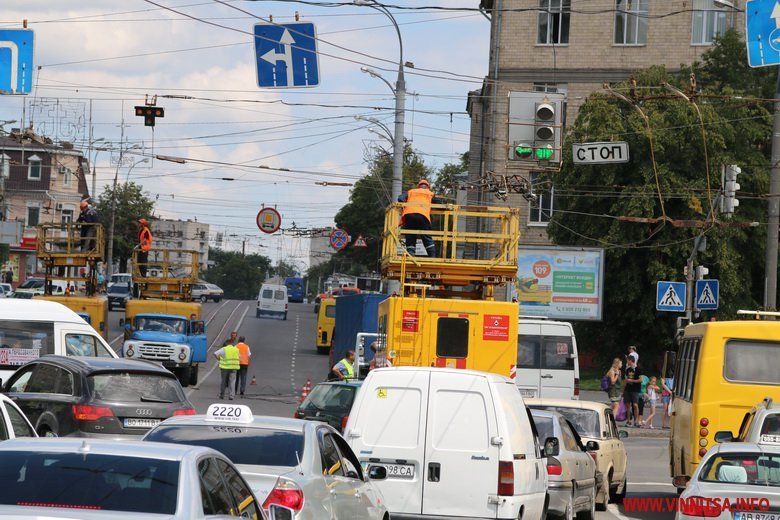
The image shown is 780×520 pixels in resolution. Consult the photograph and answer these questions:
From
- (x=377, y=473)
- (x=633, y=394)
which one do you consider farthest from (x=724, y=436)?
(x=633, y=394)

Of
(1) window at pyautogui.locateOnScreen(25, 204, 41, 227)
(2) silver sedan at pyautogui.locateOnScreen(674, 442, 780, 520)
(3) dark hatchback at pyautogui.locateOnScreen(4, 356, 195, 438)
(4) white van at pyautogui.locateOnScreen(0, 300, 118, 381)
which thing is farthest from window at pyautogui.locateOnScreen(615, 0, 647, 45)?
(1) window at pyautogui.locateOnScreen(25, 204, 41, 227)

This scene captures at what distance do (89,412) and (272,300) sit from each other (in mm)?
68114

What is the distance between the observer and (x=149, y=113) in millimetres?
31109

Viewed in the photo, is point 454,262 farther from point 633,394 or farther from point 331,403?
point 633,394

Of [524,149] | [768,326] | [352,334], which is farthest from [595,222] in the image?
[768,326]

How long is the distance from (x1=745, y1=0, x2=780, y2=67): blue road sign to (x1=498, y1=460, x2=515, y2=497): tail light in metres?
11.6

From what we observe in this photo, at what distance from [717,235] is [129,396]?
3289 cm

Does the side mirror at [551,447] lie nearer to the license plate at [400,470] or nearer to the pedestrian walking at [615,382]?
the license plate at [400,470]

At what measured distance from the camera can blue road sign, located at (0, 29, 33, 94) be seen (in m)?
23.5

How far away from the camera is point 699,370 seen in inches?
653

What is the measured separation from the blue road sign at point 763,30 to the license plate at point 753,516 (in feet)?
37.7

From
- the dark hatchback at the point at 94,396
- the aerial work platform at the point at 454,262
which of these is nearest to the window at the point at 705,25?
the aerial work platform at the point at 454,262

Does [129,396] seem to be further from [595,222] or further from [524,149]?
[595,222]

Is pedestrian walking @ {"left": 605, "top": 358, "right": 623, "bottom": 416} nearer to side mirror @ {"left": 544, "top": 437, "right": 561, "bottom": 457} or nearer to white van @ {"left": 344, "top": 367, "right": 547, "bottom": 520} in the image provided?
side mirror @ {"left": 544, "top": 437, "right": 561, "bottom": 457}
